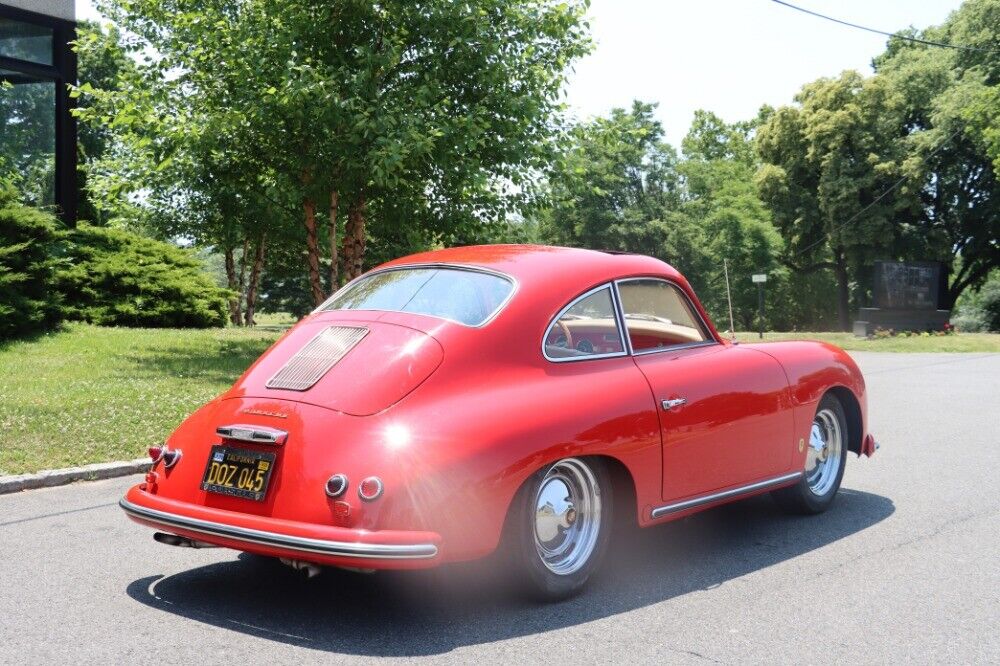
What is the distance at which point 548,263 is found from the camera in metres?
5.58

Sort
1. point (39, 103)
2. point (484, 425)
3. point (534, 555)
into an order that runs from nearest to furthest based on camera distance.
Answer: point (484, 425), point (534, 555), point (39, 103)

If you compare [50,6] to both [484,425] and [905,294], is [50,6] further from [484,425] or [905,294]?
[905,294]

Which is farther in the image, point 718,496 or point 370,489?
point 718,496

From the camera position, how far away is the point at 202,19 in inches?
667

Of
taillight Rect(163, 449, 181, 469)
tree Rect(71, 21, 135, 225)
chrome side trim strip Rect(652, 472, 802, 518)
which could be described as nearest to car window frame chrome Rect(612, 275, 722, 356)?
chrome side trim strip Rect(652, 472, 802, 518)

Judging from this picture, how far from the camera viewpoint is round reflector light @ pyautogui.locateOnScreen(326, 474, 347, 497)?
4273 mm

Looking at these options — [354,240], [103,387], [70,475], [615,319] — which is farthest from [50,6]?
[615,319]

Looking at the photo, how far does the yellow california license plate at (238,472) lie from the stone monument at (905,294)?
126ft

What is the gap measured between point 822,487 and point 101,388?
8.07 metres

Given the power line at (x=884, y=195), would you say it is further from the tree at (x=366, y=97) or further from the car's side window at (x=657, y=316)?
the car's side window at (x=657, y=316)

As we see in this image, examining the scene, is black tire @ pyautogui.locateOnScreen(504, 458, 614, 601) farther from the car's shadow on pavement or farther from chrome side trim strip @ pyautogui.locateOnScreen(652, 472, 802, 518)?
chrome side trim strip @ pyautogui.locateOnScreen(652, 472, 802, 518)

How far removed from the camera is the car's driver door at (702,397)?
542cm

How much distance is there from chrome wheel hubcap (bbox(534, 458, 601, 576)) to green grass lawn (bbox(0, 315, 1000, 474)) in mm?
4785

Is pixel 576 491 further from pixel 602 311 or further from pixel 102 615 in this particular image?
pixel 102 615
